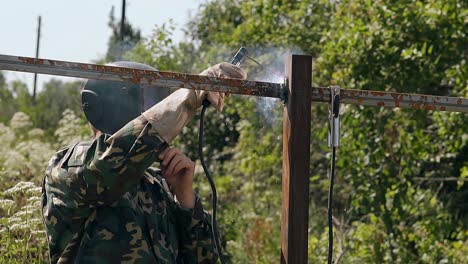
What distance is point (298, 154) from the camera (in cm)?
329

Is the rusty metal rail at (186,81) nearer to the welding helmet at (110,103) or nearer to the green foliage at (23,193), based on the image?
the welding helmet at (110,103)

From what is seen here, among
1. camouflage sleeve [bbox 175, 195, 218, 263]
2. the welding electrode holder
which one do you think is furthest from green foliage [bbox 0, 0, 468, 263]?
the welding electrode holder

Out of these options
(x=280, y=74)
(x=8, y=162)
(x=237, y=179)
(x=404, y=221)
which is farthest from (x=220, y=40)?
(x=280, y=74)

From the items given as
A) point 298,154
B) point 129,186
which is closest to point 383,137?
point 298,154

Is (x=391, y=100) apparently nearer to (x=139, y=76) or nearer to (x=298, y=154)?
(x=298, y=154)

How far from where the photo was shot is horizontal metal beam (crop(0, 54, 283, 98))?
3.03 meters

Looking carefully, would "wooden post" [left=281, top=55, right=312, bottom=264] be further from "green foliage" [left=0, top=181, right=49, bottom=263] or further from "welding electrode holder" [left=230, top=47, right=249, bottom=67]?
"green foliage" [left=0, top=181, right=49, bottom=263]

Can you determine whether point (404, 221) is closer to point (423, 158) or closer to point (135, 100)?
point (423, 158)

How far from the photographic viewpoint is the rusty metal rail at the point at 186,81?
304 cm

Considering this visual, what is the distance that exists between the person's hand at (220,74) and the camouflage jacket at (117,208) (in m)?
0.22

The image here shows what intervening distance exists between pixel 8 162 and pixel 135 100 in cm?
395

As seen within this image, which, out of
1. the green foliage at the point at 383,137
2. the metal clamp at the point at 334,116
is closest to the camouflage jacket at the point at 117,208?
the metal clamp at the point at 334,116

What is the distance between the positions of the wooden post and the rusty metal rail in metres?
0.07

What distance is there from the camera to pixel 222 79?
3.22 meters
